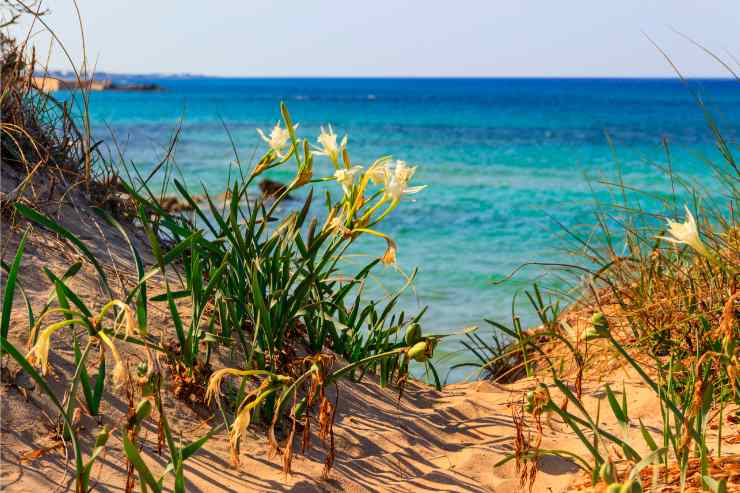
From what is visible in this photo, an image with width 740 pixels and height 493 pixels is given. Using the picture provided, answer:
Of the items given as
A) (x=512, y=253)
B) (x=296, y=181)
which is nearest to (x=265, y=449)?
(x=296, y=181)

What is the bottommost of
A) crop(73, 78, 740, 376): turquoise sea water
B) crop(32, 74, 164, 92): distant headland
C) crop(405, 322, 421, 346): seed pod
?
crop(73, 78, 740, 376): turquoise sea water

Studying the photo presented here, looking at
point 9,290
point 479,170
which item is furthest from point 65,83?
point 479,170

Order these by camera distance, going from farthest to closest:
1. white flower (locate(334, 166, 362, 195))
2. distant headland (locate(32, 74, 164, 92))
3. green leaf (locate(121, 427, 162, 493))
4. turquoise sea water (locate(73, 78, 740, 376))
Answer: turquoise sea water (locate(73, 78, 740, 376)) < distant headland (locate(32, 74, 164, 92)) < white flower (locate(334, 166, 362, 195)) < green leaf (locate(121, 427, 162, 493))

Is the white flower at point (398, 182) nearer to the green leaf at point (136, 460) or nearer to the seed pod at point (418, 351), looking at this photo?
the seed pod at point (418, 351)

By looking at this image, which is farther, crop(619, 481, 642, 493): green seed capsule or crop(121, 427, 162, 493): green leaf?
crop(121, 427, 162, 493): green leaf

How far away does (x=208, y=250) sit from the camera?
2.28 m

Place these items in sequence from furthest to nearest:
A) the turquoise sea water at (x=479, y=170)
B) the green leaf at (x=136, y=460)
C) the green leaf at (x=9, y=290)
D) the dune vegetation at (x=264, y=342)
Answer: the turquoise sea water at (x=479, y=170)
the green leaf at (x=9, y=290)
the dune vegetation at (x=264, y=342)
the green leaf at (x=136, y=460)

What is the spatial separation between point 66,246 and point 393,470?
1.23 m

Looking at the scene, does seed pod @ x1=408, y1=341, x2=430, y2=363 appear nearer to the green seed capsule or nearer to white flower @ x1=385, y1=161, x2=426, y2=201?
white flower @ x1=385, y1=161, x2=426, y2=201

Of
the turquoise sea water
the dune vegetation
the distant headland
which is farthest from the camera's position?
the turquoise sea water

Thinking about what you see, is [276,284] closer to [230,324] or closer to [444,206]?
[230,324]

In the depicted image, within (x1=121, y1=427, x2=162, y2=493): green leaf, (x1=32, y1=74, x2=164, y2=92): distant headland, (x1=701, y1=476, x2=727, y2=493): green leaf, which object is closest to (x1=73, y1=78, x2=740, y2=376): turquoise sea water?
Answer: (x1=32, y1=74, x2=164, y2=92): distant headland

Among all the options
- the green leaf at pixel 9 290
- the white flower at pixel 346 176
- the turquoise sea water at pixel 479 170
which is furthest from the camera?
the turquoise sea water at pixel 479 170

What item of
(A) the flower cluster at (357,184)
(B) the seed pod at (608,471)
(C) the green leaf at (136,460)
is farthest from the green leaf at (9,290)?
(B) the seed pod at (608,471)
